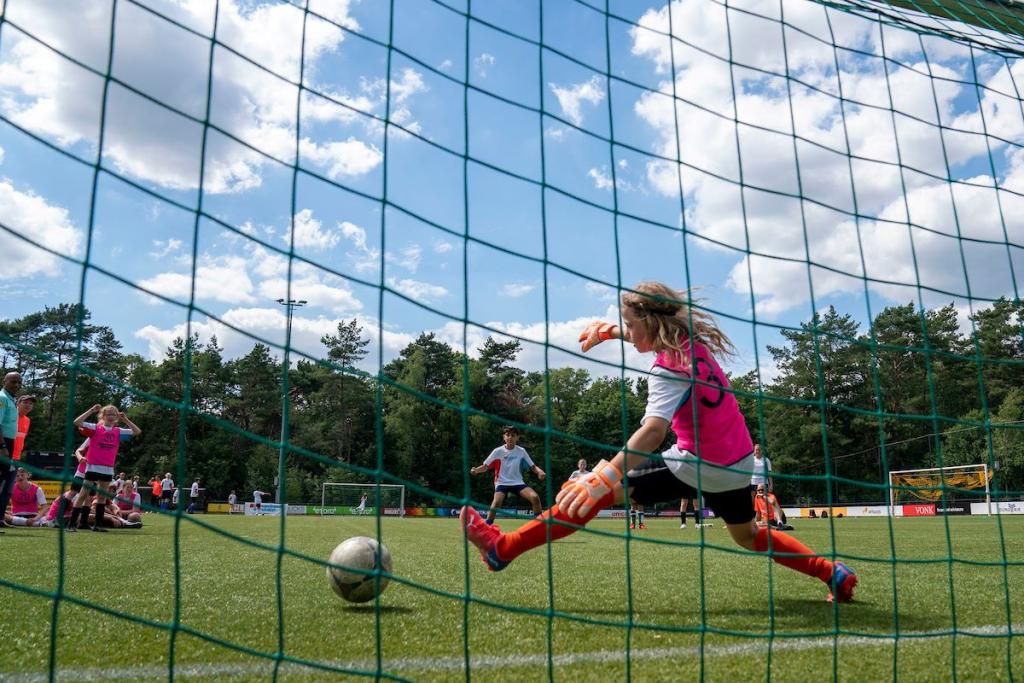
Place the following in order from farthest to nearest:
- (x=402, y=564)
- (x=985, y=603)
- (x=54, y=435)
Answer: (x=54, y=435), (x=402, y=564), (x=985, y=603)

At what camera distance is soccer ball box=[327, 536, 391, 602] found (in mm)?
3492

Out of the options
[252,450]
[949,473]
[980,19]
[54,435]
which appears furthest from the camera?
[252,450]

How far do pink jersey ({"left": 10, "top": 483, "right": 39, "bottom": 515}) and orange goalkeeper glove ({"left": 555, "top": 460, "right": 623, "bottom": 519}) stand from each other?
11.0 meters

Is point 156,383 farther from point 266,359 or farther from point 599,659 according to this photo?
point 599,659

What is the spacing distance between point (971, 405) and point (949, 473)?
65.3 ft

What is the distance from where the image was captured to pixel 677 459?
3.51m

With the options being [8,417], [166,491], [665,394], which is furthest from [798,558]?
[166,491]

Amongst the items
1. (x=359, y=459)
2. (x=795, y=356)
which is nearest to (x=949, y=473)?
(x=795, y=356)

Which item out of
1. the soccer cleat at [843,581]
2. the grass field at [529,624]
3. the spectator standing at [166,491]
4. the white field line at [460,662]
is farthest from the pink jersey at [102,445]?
the spectator standing at [166,491]

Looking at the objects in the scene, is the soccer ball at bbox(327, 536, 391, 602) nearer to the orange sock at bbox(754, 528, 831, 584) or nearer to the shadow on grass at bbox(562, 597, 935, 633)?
the shadow on grass at bbox(562, 597, 935, 633)

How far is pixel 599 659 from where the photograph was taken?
261cm

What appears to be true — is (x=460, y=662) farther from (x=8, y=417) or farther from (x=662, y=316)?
(x=8, y=417)

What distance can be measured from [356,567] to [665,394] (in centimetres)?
165

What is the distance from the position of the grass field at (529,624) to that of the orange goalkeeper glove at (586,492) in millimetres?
183
